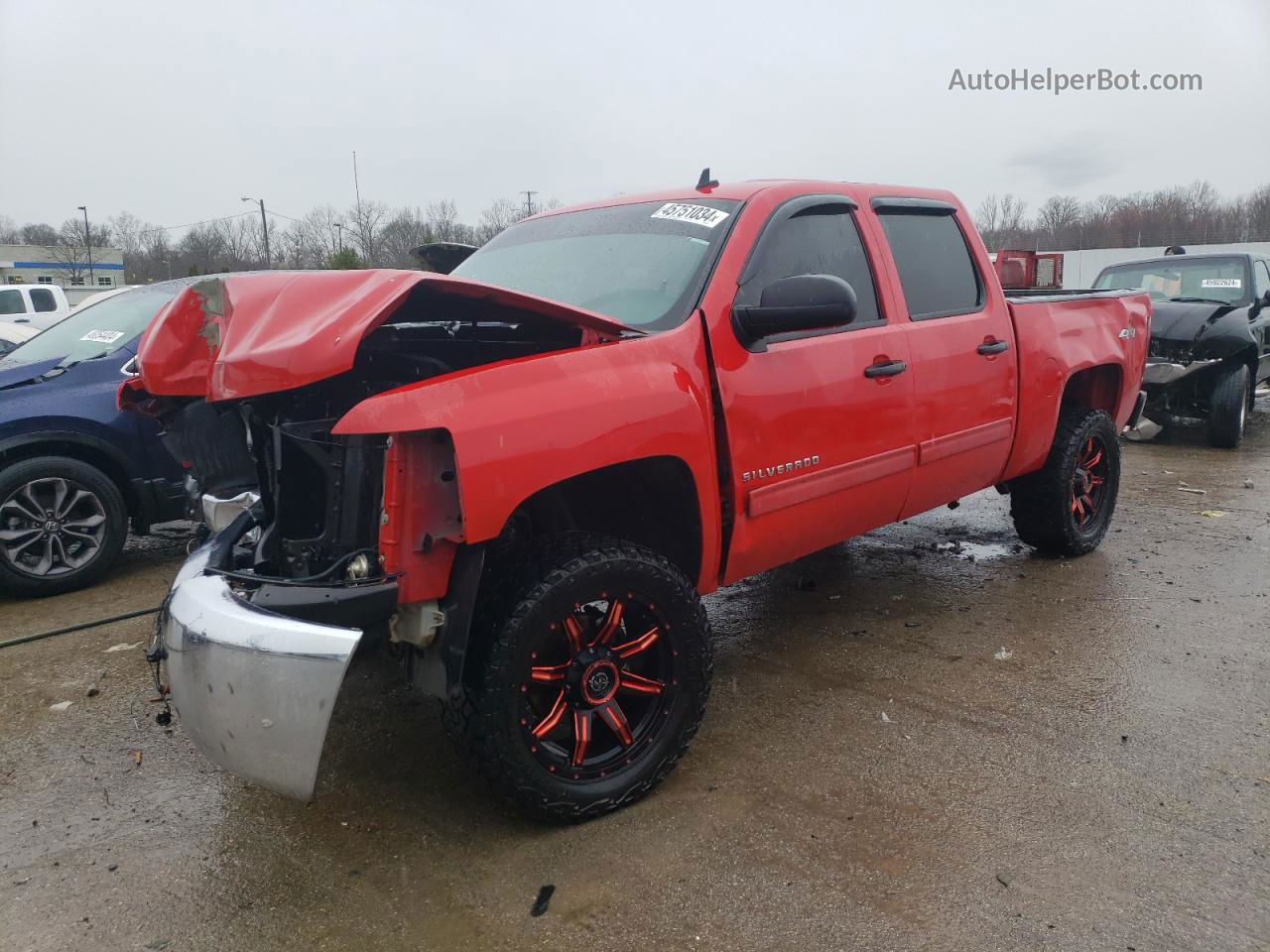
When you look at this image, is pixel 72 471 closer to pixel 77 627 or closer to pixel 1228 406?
pixel 77 627

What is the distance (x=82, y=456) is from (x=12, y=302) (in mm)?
14648

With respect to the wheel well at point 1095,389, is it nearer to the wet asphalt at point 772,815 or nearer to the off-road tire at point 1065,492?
the off-road tire at point 1065,492

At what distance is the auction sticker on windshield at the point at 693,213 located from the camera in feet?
10.6

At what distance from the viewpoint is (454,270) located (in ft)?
13.4

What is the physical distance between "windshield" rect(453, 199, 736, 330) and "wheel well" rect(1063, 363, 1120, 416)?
9.14ft

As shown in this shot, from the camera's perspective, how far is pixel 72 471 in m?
4.77

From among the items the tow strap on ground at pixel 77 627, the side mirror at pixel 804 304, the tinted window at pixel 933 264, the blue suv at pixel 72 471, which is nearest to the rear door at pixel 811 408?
the side mirror at pixel 804 304

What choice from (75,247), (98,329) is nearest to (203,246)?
(75,247)

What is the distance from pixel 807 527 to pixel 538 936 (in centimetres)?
169

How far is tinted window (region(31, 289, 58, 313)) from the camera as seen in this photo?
1675cm

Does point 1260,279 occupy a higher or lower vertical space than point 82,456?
higher

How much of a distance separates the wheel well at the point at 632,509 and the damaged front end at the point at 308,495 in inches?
16.9

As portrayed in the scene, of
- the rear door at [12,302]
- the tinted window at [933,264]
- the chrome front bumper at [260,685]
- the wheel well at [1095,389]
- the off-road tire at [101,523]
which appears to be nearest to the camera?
the chrome front bumper at [260,685]

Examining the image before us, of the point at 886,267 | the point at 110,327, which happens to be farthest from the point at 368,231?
the point at 886,267
